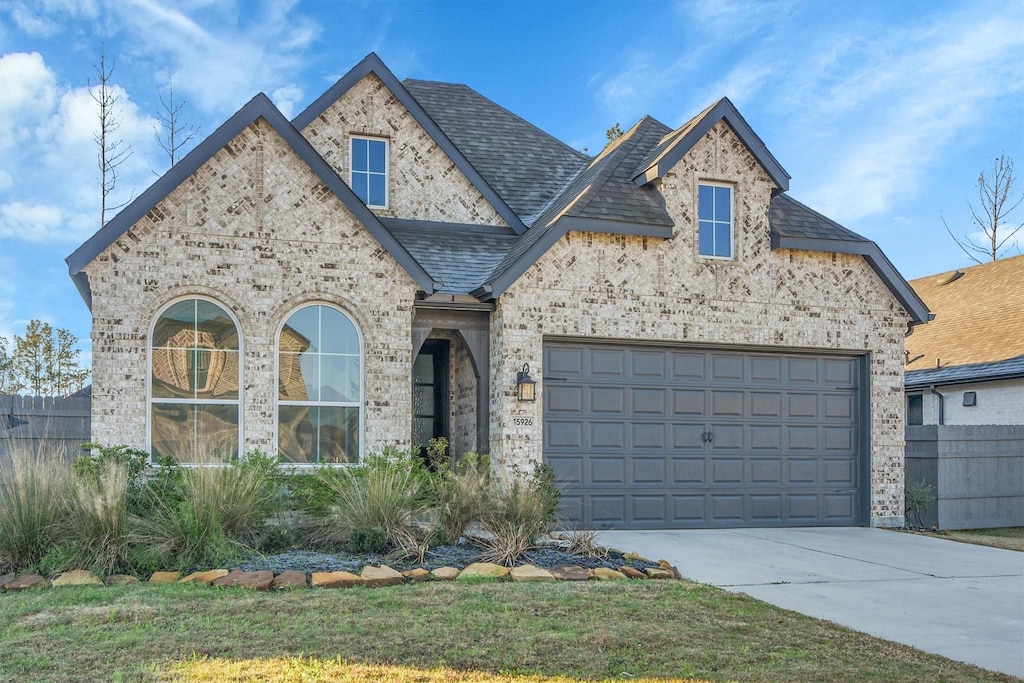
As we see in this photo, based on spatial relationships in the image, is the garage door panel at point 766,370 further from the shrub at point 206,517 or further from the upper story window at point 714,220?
the shrub at point 206,517

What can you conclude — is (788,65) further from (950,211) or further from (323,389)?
(950,211)

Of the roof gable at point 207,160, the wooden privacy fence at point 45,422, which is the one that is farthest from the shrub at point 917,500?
the wooden privacy fence at point 45,422

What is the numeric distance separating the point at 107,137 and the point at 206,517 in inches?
752

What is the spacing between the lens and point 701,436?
13375mm

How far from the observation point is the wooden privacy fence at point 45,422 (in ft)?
39.8

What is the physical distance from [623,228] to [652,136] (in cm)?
291

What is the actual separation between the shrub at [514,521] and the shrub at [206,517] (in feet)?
7.69

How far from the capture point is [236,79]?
1858cm

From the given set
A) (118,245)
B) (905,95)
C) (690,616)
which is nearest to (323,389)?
(118,245)

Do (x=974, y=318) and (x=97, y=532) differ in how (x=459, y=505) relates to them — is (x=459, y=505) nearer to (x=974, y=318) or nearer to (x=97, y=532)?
(x=97, y=532)

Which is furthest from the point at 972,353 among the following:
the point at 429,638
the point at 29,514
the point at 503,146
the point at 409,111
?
the point at 29,514

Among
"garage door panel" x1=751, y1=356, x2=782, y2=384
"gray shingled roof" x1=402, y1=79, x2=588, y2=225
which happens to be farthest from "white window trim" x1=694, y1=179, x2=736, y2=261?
"gray shingled roof" x1=402, y1=79, x2=588, y2=225

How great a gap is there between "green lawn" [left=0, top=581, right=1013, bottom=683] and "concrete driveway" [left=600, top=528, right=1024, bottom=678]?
53 centimetres

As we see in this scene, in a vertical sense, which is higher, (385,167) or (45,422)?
(385,167)
